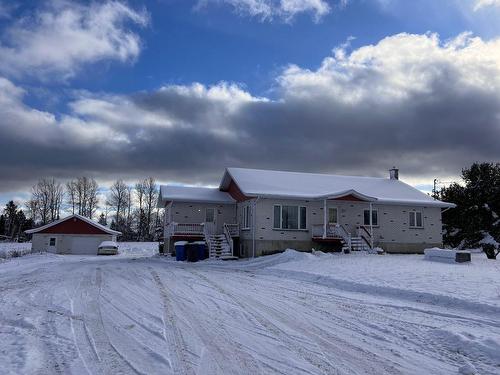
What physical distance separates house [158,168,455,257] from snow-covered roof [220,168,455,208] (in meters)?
0.06

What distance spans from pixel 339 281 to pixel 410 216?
1798 cm

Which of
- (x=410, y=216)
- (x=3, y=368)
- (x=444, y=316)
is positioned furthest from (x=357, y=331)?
(x=410, y=216)

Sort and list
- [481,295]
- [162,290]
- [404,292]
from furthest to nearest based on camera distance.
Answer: [162,290] → [404,292] → [481,295]

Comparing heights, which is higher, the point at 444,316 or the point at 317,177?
the point at 317,177

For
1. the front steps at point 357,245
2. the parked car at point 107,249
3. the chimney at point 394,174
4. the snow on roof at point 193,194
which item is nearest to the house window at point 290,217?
the front steps at point 357,245

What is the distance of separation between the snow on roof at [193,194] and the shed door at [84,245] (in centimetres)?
Result: 1752

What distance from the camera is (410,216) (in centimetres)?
3136

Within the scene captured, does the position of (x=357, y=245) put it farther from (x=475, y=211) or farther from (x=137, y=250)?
(x=137, y=250)

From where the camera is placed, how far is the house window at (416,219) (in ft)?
103

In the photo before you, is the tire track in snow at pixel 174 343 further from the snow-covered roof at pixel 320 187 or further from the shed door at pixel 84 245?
the shed door at pixel 84 245

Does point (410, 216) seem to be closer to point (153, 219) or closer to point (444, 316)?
point (444, 316)

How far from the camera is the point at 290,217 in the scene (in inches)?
1129

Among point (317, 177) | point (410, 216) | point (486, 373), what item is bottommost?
point (486, 373)

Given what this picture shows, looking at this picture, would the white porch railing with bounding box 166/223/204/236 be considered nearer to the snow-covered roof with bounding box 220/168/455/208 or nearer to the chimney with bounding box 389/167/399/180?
the snow-covered roof with bounding box 220/168/455/208
